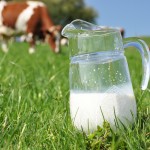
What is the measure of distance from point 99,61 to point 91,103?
165 mm

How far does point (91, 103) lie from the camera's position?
157cm

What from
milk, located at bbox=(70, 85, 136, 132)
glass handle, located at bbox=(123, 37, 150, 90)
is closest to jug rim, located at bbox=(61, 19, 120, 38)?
glass handle, located at bbox=(123, 37, 150, 90)

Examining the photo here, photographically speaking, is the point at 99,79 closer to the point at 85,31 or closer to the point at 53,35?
the point at 85,31

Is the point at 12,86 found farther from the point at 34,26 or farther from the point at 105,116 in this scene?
the point at 34,26

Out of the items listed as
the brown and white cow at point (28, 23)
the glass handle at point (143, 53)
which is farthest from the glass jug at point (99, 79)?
the brown and white cow at point (28, 23)

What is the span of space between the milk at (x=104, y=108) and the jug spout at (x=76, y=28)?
233 mm

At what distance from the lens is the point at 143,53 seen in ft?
5.56

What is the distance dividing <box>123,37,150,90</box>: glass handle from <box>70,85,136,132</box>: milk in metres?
0.10

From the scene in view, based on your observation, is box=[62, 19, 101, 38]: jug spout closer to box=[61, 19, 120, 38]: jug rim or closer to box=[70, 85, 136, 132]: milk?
box=[61, 19, 120, 38]: jug rim

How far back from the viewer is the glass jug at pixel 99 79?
1565mm

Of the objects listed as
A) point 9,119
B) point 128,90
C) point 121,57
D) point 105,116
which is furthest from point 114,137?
point 9,119

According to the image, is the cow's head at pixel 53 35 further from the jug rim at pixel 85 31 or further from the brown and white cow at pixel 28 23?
the jug rim at pixel 85 31

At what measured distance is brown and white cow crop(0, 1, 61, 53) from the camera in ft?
36.2

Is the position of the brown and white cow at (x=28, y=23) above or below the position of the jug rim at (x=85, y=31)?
above
